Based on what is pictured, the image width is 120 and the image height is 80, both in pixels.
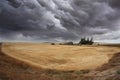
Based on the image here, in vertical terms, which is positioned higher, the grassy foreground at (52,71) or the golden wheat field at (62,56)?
the golden wheat field at (62,56)

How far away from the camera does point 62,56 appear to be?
14648 mm

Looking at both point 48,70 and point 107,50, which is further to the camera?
point 107,50

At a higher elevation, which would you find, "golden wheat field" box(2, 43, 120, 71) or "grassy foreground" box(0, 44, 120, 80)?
"golden wheat field" box(2, 43, 120, 71)

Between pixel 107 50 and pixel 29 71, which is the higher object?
pixel 107 50

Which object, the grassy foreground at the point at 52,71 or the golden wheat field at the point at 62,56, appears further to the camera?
the golden wheat field at the point at 62,56

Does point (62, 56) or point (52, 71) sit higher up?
point (62, 56)

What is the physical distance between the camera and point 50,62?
45.9 feet

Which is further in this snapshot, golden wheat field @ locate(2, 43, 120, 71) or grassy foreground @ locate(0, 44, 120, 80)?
golden wheat field @ locate(2, 43, 120, 71)

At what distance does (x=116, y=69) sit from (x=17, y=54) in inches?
234

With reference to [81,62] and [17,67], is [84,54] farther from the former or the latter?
[17,67]

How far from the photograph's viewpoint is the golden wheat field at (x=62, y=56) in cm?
1354

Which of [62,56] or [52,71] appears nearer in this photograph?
[52,71]

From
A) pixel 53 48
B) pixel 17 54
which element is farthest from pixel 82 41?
pixel 17 54

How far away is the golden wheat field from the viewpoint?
13539mm
